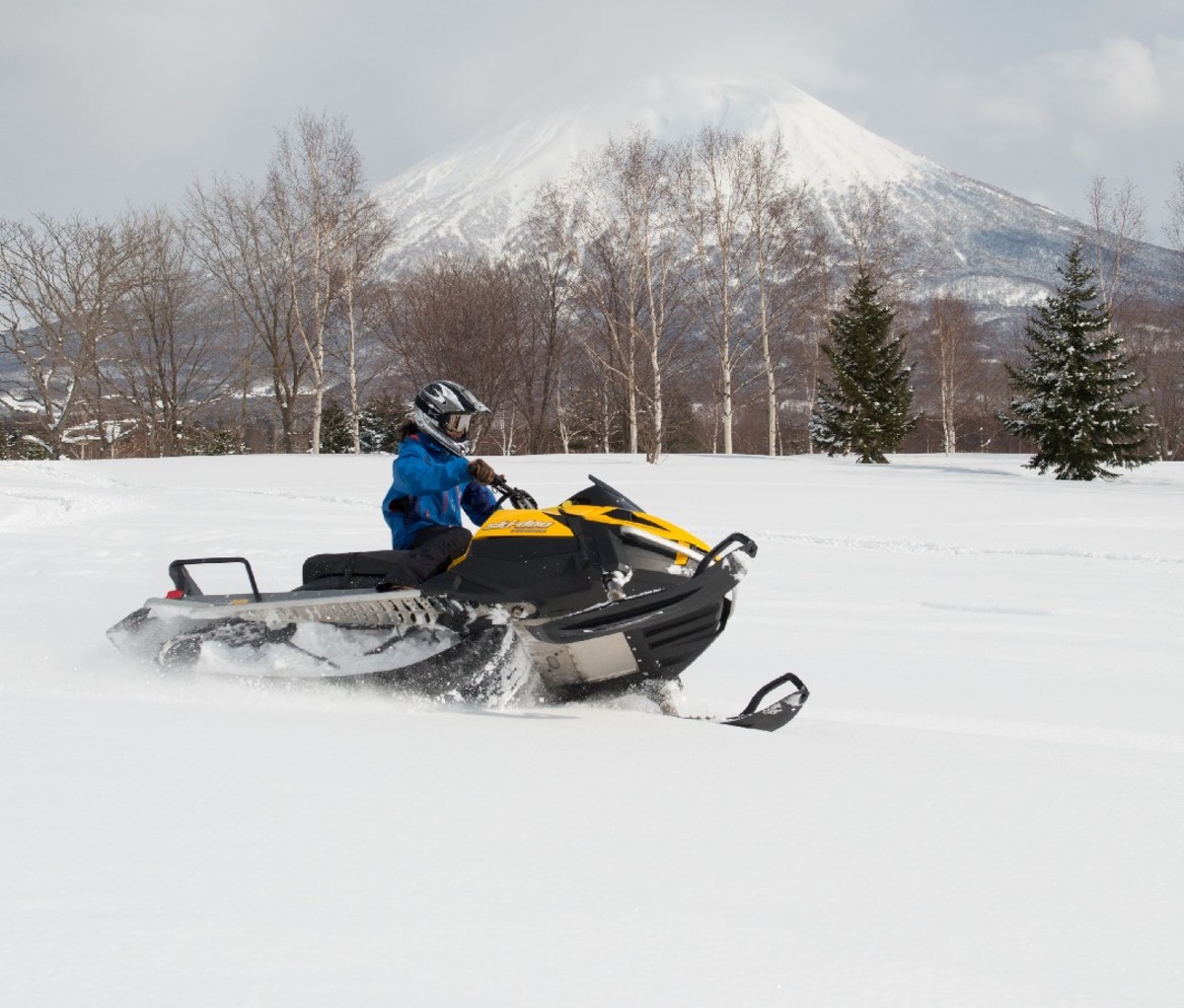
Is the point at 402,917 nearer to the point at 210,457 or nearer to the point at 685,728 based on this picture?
the point at 685,728

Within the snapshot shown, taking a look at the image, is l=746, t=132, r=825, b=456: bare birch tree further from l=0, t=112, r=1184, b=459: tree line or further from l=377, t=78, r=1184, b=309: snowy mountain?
l=377, t=78, r=1184, b=309: snowy mountain

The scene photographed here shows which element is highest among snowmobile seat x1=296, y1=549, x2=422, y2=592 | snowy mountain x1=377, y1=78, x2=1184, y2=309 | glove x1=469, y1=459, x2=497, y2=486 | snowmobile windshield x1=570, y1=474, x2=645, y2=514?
snowy mountain x1=377, y1=78, x2=1184, y2=309

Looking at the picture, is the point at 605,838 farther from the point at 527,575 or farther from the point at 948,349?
the point at 948,349

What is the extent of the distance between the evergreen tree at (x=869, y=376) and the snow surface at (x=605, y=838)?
2720 centimetres

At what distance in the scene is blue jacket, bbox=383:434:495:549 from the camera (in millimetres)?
4293

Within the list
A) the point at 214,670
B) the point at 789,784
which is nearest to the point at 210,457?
the point at 214,670

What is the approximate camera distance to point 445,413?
14.2 ft

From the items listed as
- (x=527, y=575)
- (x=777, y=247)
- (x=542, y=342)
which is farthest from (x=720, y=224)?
(x=527, y=575)

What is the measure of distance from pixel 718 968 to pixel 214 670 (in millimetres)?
3153

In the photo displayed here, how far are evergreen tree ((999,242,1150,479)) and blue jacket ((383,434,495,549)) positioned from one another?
22084 mm

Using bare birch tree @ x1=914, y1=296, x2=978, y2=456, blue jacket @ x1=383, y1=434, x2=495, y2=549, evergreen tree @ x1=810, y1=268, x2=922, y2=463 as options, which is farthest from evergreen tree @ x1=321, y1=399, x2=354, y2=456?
blue jacket @ x1=383, y1=434, x2=495, y2=549

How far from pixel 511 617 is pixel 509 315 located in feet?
135

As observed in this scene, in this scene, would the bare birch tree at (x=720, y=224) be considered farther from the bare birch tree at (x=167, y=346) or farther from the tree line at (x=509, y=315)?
the bare birch tree at (x=167, y=346)

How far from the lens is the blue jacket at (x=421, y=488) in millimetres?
4293
